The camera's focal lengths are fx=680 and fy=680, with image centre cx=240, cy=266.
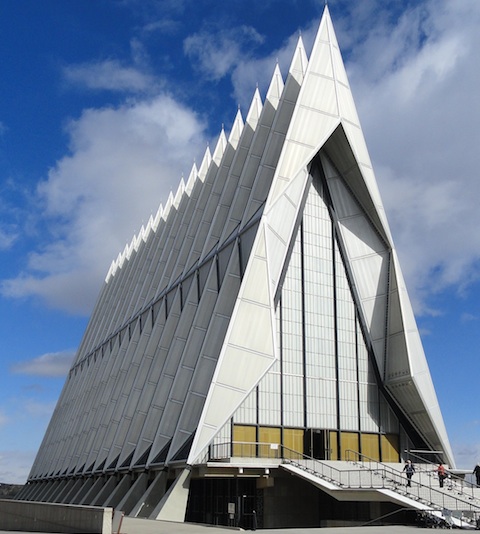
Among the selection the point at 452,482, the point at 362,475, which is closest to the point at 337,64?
the point at 362,475

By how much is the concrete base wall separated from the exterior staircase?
11.2m

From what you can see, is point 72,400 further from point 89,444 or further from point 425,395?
point 425,395

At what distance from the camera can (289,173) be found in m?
35.2

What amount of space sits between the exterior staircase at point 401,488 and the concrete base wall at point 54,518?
11244 mm

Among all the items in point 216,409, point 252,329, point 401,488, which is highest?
point 252,329

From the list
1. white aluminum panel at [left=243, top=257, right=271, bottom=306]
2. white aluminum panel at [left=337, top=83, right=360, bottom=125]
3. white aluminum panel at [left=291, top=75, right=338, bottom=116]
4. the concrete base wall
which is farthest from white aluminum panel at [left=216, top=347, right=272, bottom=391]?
white aluminum panel at [left=337, top=83, right=360, bottom=125]

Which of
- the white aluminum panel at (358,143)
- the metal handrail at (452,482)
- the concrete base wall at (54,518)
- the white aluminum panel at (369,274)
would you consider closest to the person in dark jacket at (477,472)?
the metal handrail at (452,482)

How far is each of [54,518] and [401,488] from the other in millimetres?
13786

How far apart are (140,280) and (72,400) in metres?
17.1

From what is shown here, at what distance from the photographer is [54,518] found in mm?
24016

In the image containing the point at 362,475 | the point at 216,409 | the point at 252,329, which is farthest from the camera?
the point at 252,329

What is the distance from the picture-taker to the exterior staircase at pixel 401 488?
2552 centimetres

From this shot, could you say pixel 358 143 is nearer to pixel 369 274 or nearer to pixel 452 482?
pixel 369 274

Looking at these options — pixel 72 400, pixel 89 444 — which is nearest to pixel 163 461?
pixel 89 444
